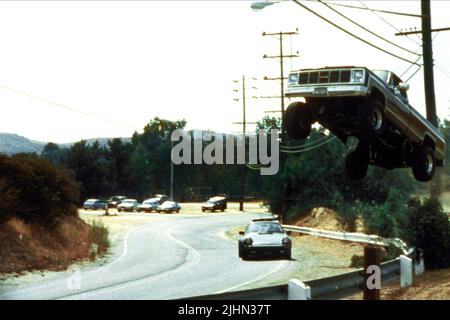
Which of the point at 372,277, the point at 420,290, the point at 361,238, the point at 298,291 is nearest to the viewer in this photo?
the point at 298,291

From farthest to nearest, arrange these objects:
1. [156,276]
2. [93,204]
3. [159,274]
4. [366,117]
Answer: [93,204] → [159,274] → [156,276] → [366,117]

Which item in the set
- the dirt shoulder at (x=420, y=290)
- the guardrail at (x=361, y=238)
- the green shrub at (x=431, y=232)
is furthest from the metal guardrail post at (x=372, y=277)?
the guardrail at (x=361, y=238)

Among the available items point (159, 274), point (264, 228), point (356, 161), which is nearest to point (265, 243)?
point (264, 228)

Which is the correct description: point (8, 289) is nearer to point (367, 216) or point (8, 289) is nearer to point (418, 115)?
point (418, 115)

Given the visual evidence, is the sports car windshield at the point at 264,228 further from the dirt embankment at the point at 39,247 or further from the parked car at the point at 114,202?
the parked car at the point at 114,202

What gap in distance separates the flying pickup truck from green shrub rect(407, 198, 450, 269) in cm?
248

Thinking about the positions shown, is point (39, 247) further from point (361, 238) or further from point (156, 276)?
point (361, 238)

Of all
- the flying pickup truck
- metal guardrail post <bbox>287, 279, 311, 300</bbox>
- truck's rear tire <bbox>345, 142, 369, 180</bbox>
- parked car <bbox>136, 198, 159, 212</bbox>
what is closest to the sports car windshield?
the flying pickup truck

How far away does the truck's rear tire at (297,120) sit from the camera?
14.1m

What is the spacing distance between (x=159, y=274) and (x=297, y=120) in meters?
9.23

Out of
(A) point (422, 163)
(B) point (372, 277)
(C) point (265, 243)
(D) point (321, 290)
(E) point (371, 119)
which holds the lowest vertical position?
(C) point (265, 243)

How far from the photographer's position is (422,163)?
1484 cm

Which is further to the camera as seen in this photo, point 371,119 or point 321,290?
point 371,119
